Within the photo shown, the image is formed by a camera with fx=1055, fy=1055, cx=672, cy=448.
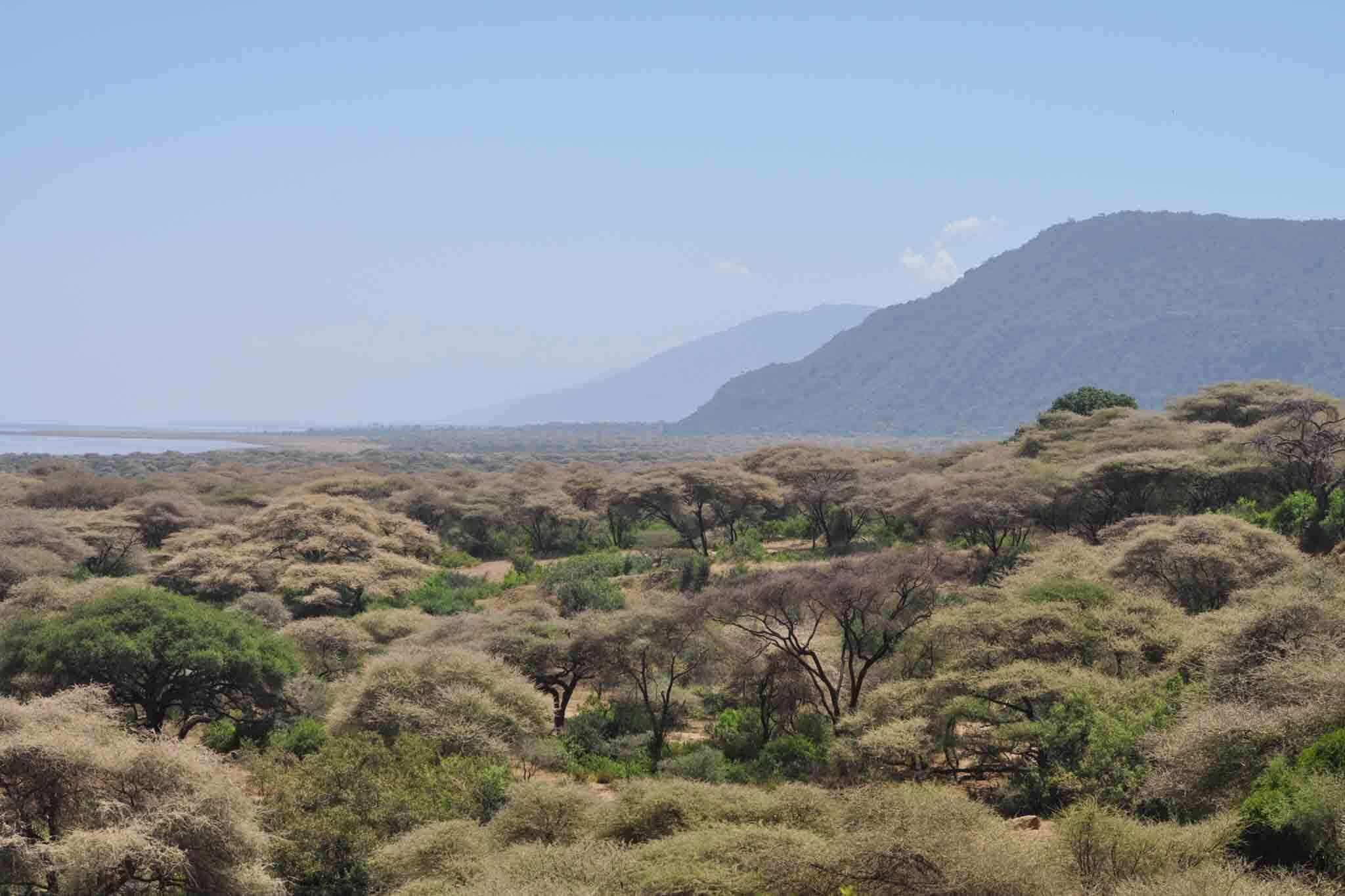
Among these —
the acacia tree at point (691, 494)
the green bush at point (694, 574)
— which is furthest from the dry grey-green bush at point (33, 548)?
the acacia tree at point (691, 494)

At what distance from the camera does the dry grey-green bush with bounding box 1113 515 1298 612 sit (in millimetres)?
21672

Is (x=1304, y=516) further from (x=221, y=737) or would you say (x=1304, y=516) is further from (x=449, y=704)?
(x=221, y=737)

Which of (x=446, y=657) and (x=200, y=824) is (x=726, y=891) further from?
(x=446, y=657)

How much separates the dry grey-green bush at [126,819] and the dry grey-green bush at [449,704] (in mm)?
4487

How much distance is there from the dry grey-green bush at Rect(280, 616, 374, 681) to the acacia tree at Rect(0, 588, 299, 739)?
10.5 ft

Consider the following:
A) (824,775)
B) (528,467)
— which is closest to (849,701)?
(824,775)

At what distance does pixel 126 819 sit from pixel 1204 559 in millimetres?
19808

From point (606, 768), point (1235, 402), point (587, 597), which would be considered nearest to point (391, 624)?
point (587, 597)

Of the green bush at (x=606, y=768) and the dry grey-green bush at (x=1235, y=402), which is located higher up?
the dry grey-green bush at (x=1235, y=402)

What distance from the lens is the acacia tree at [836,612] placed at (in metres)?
21.0

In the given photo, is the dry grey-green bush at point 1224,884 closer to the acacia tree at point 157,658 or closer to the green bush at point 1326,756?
the green bush at point 1326,756

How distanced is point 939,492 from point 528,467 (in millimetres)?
37891

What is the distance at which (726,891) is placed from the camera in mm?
10359

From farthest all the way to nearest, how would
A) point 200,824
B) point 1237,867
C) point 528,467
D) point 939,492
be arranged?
point 528,467 → point 939,492 → point 200,824 → point 1237,867
